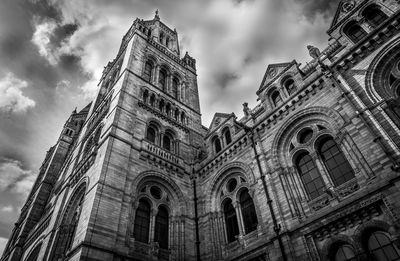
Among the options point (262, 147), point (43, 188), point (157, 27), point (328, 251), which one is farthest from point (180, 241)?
point (157, 27)

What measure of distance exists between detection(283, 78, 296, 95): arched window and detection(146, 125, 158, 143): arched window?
9628 mm

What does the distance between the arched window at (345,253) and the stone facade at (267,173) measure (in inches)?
1.4

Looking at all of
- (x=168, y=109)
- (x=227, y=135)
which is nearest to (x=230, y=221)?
(x=227, y=135)

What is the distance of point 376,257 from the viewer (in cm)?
980

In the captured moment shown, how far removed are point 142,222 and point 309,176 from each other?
890 centimetres

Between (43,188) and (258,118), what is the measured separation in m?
22.8

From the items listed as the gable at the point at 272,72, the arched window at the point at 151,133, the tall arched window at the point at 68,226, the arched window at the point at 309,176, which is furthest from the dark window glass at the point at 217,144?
the tall arched window at the point at 68,226

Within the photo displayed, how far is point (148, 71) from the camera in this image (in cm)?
2598

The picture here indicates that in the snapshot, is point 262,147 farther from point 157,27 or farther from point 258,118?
point 157,27

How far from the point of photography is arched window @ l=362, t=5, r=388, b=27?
46.9 feet

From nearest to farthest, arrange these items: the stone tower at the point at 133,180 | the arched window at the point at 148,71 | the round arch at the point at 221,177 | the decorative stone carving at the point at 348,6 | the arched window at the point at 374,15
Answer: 1. the stone tower at the point at 133,180
2. the arched window at the point at 374,15
3. the decorative stone carving at the point at 348,6
4. the round arch at the point at 221,177
5. the arched window at the point at 148,71

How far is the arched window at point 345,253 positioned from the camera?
10445 millimetres

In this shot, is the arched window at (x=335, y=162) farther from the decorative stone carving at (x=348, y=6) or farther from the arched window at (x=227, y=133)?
the decorative stone carving at (x=348, y=6)

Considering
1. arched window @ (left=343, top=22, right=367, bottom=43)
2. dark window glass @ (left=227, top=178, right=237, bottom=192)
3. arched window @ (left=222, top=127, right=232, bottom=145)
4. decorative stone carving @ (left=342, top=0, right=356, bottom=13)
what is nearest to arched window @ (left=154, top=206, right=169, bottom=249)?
dark window glass @ (left=227, top=178, right=237, bottom=192)
